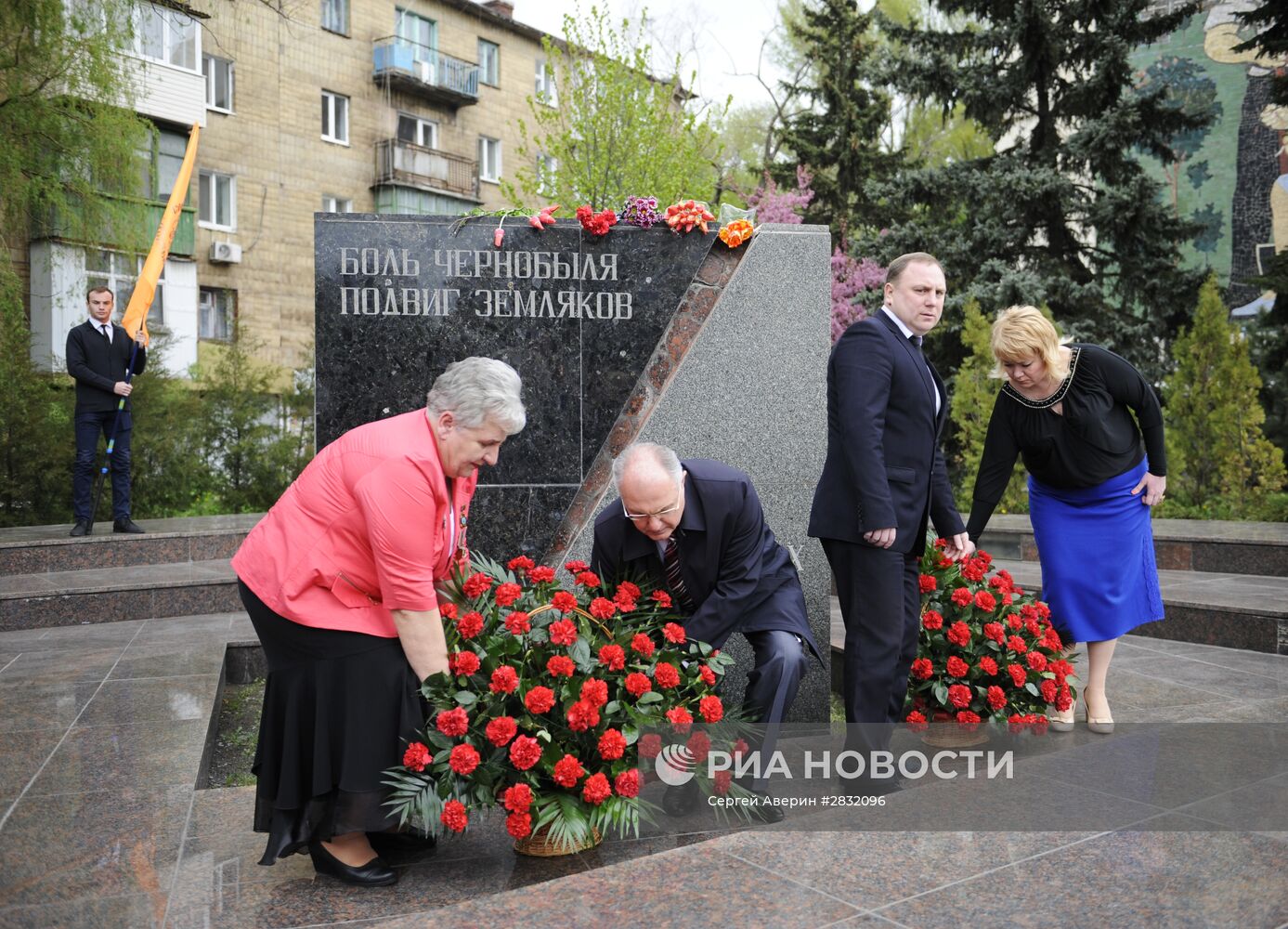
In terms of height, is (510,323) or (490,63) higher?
(490,63)

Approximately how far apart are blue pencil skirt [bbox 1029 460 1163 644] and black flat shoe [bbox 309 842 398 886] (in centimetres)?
281

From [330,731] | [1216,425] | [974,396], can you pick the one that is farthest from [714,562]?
[974,396]

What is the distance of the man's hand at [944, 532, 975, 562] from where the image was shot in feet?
13.5

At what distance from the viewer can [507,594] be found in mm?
3004

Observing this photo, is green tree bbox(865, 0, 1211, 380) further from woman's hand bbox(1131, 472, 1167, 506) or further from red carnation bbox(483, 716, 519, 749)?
red carnation bbox(483, 716, 519, 749)

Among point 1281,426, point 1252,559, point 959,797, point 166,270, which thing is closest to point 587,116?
point 166,270

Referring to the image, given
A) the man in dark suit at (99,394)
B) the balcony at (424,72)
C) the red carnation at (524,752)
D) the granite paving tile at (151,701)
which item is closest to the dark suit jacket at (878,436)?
the red carnation at (524,752)

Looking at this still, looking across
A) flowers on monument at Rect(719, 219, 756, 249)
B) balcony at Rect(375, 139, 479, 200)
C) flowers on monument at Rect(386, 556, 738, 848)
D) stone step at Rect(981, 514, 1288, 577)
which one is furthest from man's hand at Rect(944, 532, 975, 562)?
balcony at Rect(375, 139, 479, 200)

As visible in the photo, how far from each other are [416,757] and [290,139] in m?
22.7

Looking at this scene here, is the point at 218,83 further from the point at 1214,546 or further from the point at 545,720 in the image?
Result: the point at 545,720

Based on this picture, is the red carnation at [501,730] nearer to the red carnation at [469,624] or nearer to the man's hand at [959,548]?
the red carnation at [469,624]

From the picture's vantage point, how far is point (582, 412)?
196 inches

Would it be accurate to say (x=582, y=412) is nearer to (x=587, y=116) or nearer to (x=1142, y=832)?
(x=1142, y=832)

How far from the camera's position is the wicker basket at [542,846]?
292cm
